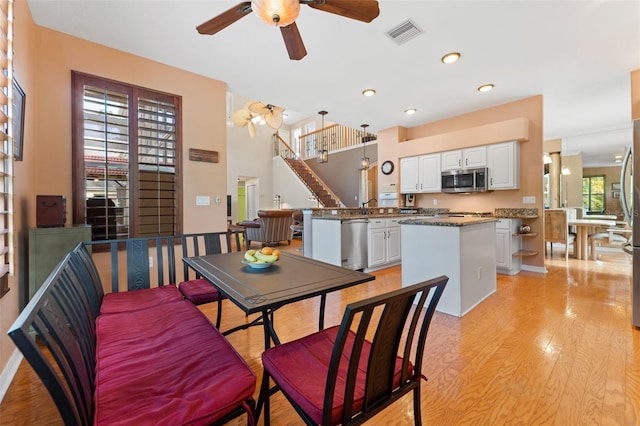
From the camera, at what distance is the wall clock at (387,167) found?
20.4ft

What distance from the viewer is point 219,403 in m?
0.94

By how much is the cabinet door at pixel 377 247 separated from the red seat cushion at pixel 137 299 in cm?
303

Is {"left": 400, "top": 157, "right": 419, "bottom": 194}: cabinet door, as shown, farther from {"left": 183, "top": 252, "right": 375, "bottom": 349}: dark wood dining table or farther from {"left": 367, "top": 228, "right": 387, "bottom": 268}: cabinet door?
{"left": 183, "top": 252, "right": 375, "bottom": 349}: dark wood dining table

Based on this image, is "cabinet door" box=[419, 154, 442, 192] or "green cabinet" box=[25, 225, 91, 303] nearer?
"green cabinet" box=[25, 225, 91, 303]

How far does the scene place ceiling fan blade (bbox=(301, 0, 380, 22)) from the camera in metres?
1.79

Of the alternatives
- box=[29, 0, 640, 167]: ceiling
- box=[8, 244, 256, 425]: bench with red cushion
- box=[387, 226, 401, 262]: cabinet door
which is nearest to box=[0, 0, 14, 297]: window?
box=[8, 244, 256, 425]: bench with red cushion

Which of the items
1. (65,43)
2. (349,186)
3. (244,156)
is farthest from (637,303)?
(244,156)

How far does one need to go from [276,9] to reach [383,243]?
3.71 meters

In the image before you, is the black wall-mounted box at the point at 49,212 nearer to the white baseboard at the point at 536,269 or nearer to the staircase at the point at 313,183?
the white baseboard at the point at 536,269

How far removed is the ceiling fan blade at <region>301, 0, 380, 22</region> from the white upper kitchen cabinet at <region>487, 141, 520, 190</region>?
3.78 m

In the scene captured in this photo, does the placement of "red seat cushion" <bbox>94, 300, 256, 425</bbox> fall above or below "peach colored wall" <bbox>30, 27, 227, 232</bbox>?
below

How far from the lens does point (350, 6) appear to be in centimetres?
182

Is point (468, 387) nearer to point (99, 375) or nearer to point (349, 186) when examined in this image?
point (99, 375)

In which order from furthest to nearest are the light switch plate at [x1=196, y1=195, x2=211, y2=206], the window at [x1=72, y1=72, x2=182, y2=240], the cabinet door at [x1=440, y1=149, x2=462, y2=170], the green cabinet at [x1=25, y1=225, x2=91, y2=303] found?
the cabinet door at [x1=440, y1=149, x2=462, y2=170], the light switch plate at [x1=196, y1=195, x2=211, y2=206], the window at [x1=72, y1=72, x2=182, y2=240], the green cabinet at [x1=25, y1=225, x2=91, y2=303]
